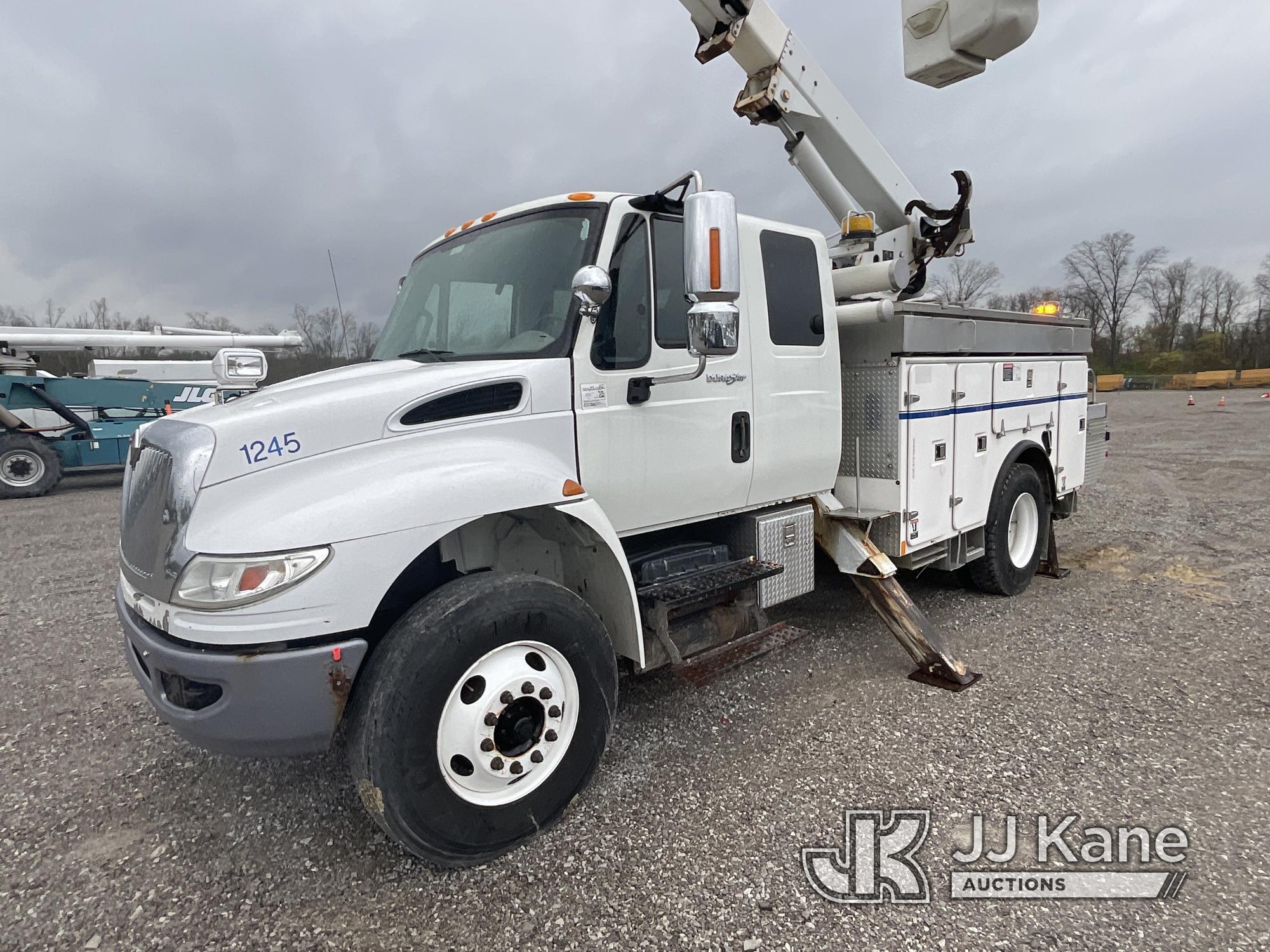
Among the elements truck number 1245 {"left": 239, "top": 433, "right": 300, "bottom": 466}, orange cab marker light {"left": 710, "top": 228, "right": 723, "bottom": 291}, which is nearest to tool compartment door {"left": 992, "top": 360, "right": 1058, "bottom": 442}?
orange cab marker light {"left": 710, "top": 228, "right": 723, "bottom": 291}

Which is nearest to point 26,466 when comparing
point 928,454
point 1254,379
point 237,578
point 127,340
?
point 127,340

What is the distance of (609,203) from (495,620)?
1.81 metres

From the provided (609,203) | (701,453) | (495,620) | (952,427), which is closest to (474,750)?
(495,620)

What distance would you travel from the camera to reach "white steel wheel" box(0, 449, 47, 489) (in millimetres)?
11953

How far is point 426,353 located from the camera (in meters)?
3.32

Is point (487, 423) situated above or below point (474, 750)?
above

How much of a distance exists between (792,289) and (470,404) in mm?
1973

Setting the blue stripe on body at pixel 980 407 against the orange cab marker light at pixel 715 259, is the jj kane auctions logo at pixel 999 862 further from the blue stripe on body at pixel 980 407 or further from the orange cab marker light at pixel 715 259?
the blue stripe on body at pixel 980 407

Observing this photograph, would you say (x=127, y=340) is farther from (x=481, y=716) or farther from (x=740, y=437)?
(x=481, y=716)

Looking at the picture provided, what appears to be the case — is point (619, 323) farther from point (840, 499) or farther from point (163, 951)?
point (163, 951)

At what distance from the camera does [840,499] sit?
458 centimetres

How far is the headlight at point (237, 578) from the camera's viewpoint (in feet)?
7.44

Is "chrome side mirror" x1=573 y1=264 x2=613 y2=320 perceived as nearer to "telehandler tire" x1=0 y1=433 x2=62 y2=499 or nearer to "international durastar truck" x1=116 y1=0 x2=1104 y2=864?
"international durastar truck" x1=116 y1=0 x2=1104 y2=864

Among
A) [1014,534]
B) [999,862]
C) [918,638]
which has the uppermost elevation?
[1014,534]
